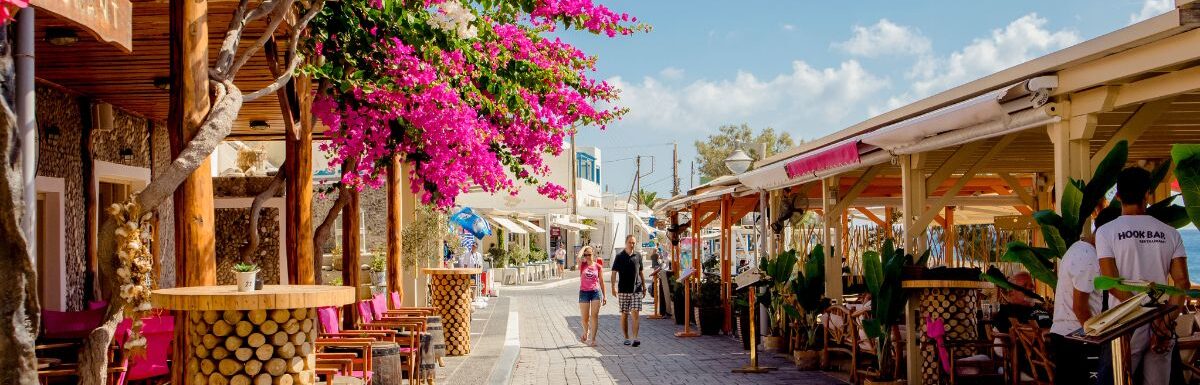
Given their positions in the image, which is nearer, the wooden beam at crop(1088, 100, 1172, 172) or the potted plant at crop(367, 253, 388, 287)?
the wooden beam at crop(1088, 100, 1172, 172)

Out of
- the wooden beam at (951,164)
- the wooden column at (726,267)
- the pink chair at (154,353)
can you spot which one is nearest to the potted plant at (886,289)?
the wooden beam at (951,164)

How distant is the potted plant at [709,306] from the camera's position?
18.3m

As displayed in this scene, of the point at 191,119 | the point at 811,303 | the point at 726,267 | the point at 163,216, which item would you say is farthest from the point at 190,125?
the point at 726,267

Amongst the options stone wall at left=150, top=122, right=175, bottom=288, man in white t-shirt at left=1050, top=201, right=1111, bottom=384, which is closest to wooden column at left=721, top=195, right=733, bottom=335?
stone wall at left=150, top=122, right=175, bottom=288

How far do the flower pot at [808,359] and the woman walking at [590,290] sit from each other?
4.06 m

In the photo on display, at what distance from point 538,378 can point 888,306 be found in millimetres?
4069

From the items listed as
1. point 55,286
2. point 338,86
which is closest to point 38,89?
point 55,286

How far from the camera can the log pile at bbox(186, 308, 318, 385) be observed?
5891 mm

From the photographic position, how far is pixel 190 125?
6500mm

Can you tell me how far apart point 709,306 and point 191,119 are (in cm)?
1274

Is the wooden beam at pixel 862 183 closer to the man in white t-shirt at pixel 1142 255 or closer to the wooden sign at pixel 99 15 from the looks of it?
the man in white t-shirt at pixel 1142 255

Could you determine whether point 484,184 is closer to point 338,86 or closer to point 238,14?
point 338,86

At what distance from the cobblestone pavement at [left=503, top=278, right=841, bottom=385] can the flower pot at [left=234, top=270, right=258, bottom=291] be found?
6021 millimetres

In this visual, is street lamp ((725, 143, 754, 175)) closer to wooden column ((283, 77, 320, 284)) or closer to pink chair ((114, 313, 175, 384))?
wooden column ((283, 77, 320, 284))
